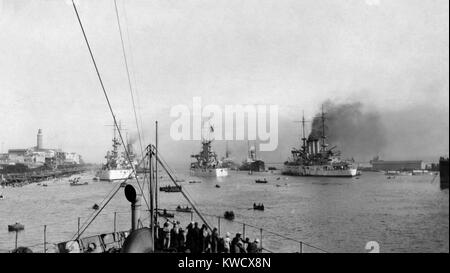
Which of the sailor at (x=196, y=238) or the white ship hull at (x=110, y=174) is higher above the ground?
the sailor at (x=196, y=238)

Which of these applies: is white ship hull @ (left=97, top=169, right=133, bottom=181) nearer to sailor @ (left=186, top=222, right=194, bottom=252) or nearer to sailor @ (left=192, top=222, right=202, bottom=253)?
sailor @ (left=186, top=222, right=194, bottom=252)

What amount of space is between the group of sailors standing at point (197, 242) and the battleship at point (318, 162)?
367ft

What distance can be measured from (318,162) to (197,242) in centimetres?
11606

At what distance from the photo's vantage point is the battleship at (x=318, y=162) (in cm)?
11538

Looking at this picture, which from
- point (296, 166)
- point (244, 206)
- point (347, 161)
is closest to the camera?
point (244, 206)

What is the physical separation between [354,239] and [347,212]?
14618mm

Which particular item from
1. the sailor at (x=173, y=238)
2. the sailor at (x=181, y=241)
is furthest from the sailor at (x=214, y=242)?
the sailor at (x=173, y=238)

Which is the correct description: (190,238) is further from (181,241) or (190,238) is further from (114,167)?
(114,167)

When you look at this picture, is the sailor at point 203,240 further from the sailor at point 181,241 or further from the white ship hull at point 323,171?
the white ship hull at point 323,171
